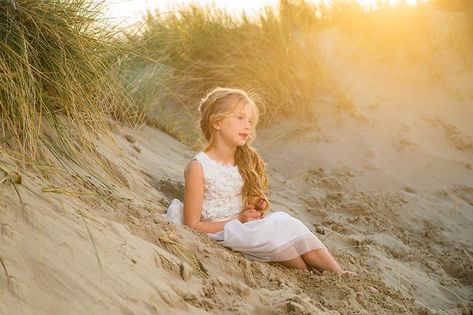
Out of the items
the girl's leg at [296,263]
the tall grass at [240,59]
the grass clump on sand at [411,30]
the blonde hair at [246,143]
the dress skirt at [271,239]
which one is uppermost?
the grass clump on sand at [411,30]

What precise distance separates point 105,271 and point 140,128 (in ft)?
10.4

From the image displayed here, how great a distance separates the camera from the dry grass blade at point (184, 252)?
7.87 feet

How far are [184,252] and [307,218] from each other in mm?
2167

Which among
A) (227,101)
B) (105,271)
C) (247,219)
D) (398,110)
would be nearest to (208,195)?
(247,219)

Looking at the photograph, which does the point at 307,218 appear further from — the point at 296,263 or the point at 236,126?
the point at 296,263

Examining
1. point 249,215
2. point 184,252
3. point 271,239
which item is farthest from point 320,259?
point 184,252

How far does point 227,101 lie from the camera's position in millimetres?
3350

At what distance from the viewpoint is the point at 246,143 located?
137 inches

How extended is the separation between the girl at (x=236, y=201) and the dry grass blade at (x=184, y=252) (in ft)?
1.58

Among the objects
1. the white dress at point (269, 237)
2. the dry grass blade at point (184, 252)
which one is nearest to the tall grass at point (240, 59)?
the white dress at point (269, 237)

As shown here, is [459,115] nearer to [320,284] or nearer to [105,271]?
[320,284]

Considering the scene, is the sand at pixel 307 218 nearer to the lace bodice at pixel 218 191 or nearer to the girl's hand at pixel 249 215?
the lace bodice at pixel 218 191

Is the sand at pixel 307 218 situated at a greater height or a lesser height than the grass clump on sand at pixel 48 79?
lesser

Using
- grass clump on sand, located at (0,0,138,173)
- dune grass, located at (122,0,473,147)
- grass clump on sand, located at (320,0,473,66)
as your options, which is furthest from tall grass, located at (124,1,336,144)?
grass clump on sand, located at (0,0,138,173)
